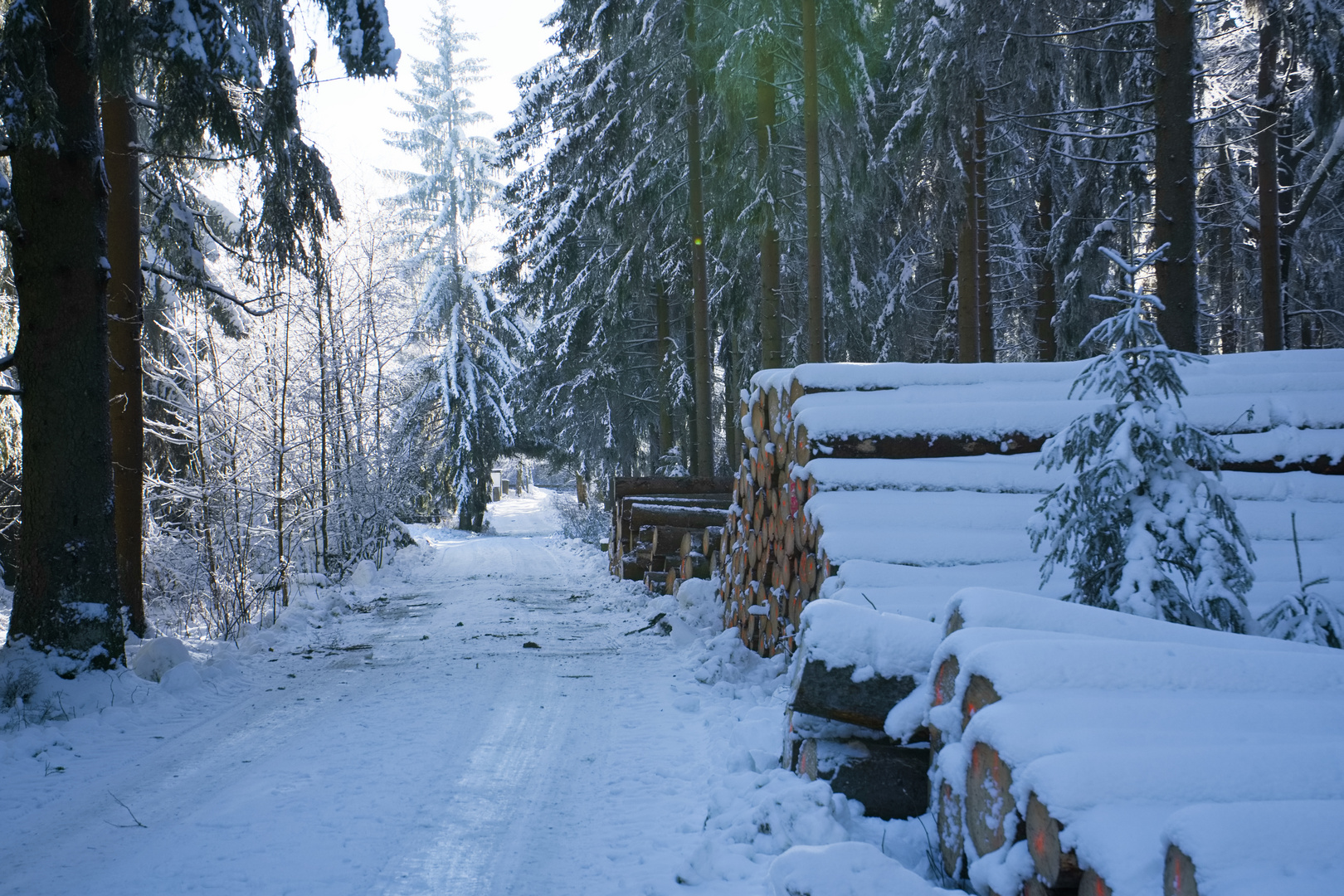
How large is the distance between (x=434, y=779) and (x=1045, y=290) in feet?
53.5

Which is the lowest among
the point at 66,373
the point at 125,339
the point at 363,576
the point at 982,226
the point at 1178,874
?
the point at 363,576

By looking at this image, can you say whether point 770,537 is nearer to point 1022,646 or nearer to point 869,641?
point 869,641

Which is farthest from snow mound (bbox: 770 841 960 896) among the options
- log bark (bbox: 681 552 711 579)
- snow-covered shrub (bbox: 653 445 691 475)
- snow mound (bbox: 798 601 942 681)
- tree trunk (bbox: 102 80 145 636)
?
snow-covered shrub (bbox: 653 445 691 475)

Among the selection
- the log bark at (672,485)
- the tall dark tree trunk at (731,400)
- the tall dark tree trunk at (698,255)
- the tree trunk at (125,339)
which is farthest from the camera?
the tall dark tree trunk at (731,400)

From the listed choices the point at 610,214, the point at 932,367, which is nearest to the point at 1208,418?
the point at 932,367

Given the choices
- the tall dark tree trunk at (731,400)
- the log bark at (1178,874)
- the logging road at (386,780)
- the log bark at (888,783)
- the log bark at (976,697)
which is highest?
the tall dark tree trunk at (731,400)

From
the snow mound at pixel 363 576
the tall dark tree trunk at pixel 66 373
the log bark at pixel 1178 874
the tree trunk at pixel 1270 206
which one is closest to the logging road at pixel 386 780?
the tall dark tree trunk at pixel 66 373

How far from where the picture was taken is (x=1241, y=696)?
2.60 metres

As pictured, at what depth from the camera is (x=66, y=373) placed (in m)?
6.33

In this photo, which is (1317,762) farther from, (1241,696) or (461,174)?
(461,174)

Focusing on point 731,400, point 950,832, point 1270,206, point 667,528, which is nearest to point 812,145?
point 667,528

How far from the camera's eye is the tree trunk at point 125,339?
8.02 m

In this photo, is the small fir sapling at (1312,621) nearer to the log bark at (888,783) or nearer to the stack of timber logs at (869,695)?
the stack of timber logs at (869,695)

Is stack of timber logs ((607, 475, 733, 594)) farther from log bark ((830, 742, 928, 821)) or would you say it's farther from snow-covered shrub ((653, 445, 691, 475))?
log bark ((830, 742, 928, 821))
